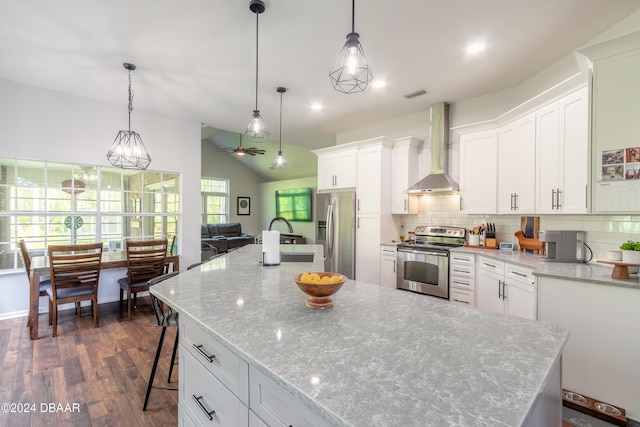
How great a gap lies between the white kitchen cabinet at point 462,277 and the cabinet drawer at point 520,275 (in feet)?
1.76

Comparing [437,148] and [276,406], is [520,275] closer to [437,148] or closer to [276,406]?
[437,148]

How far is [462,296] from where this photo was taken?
347cm

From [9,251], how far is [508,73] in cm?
625

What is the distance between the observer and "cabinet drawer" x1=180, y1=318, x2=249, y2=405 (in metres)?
1.03

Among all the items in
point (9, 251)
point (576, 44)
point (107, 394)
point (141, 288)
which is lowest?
point (107, 394)

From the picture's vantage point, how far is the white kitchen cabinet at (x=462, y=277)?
338 cm

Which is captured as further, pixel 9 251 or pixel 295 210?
pixel 295 210

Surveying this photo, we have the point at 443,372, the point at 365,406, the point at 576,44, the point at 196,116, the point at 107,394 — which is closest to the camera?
the point at 365,406

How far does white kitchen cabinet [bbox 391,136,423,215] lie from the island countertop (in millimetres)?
2963

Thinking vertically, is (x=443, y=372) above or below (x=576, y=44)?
below

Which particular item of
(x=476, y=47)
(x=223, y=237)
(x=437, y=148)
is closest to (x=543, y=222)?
(x=437, y=148)

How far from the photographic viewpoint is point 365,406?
2.28 feet

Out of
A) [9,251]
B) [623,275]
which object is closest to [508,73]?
[623,275]

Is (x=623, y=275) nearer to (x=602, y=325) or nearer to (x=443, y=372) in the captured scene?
(x=602, y=325)
